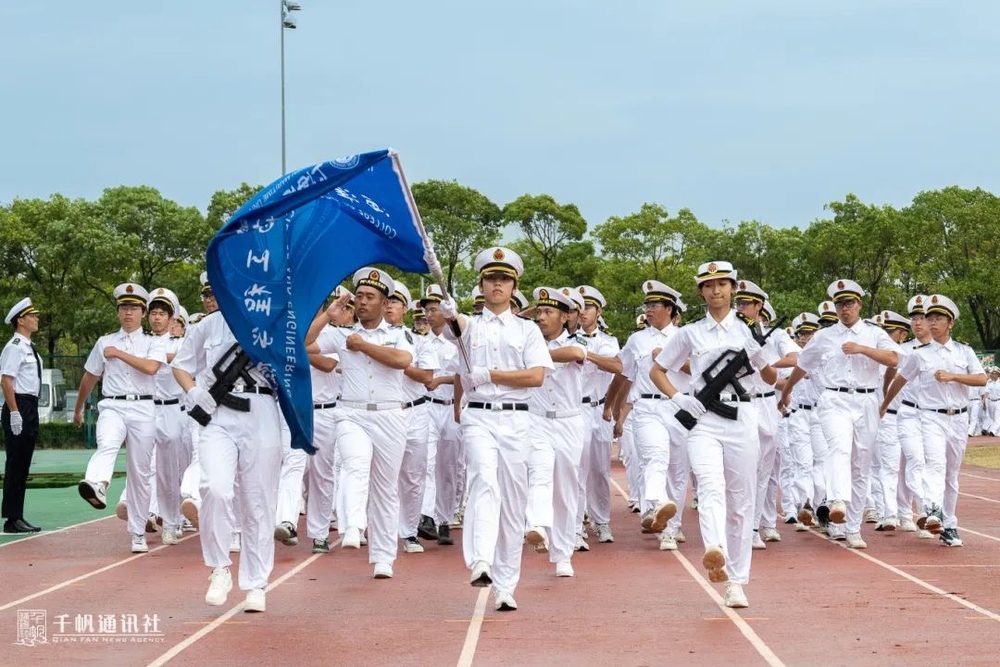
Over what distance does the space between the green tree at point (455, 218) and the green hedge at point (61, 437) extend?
2894 cm

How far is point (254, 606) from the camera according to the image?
8.91 m

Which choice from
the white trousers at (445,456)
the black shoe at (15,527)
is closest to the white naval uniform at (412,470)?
the white trousers at (445,456)

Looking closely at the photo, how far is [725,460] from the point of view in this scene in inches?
373

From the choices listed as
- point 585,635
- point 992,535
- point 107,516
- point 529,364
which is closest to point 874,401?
point 992,535

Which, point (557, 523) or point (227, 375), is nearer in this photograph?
Result: point (227, 375)

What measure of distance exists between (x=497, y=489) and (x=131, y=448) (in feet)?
18.0

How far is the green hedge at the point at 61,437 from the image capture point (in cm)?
3956

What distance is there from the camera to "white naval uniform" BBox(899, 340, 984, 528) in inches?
532

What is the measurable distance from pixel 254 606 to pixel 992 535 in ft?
27.8

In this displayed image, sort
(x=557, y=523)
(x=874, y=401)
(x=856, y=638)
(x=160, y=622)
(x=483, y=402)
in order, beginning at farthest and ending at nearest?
1. (x=874, y=401)
2. (x=557, y=523)
3. (x=483, y=402)
4. (x=160, y=622)
5. (x=856, y=638)

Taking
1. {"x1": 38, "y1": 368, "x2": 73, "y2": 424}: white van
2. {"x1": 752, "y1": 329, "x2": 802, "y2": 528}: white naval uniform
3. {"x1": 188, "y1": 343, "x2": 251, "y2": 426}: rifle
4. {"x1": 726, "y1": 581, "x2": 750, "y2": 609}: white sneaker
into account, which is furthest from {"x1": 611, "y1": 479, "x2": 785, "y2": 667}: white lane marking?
{"x1": 38, "y1": 368, "x2": 73, "y2": 424}: white van

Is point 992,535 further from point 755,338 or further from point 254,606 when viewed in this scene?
point 254,606

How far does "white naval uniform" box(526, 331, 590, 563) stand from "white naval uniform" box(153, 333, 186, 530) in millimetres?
4272

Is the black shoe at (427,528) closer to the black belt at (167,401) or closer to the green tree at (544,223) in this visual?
the black belt at (167,401)
